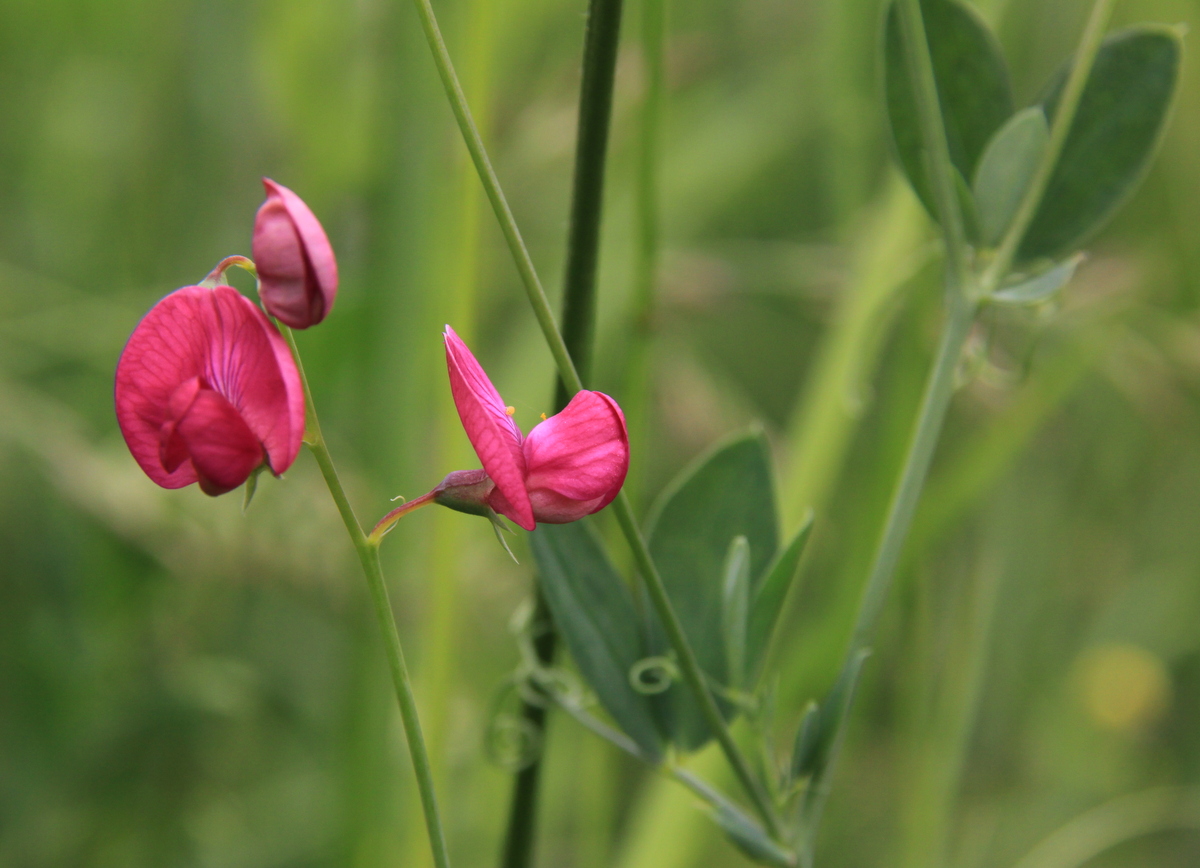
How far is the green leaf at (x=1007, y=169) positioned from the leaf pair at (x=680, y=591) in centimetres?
15

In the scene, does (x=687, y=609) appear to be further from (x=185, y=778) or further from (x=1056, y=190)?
(x=185, y=778)

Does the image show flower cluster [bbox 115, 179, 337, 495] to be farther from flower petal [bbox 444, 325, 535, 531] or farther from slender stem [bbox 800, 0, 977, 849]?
slender stem [bbox 800, 0, 977, 849]

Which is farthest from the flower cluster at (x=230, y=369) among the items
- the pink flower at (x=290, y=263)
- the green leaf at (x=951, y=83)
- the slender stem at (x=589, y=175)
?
the green leaf at (x=951, y=83)

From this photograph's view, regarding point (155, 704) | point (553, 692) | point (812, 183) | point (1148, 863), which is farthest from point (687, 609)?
point (812, 183)

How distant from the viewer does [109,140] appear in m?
1.57

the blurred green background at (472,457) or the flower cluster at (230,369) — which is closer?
the flower cluster at (230,369)

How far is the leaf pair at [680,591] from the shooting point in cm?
50

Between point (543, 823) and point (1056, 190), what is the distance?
977 millimetres

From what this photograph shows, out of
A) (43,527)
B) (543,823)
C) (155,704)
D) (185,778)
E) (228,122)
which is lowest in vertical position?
(543,823)

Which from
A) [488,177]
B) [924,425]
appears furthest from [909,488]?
[488,177]

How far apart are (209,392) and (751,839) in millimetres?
286

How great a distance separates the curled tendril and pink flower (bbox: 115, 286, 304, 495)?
0.67 ft

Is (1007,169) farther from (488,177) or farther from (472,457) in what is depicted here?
(472,457)

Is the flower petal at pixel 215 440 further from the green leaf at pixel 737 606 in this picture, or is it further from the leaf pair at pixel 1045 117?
the leaf pair at pixel 1045 117
